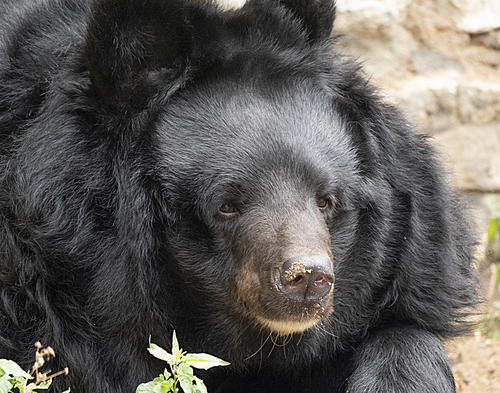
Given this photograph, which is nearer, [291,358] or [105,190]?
[105,190]

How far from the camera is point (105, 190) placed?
3.21 m

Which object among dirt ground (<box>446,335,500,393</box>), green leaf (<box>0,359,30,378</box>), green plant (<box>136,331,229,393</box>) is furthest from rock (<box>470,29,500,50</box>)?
green leaf (<box>0,359,30,378</box>)

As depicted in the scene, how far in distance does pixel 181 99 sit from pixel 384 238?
4.40 ft

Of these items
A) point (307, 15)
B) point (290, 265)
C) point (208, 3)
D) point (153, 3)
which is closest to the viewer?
point (290, 265)

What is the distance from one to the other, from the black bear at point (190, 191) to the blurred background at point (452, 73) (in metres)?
2.71

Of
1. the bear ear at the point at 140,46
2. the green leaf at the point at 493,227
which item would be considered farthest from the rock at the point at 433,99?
the bear ear at the point at 140,46

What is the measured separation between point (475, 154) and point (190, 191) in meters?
4.23

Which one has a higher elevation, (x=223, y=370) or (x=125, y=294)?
(x=125, y=294)

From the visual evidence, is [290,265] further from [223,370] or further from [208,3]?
[208,3]

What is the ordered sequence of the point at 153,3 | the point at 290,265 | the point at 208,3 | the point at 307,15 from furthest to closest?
the point at 307,15 < the point at 208,3 < the point at 153,3 < the point at 290,265

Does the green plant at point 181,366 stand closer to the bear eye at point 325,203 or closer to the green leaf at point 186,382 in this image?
the green leaf at point 186,382

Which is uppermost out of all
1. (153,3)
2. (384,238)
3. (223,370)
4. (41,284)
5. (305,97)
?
(153,3)

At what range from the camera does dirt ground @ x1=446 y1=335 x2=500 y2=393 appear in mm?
4949

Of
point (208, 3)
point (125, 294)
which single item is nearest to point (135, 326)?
point (125, 294)
